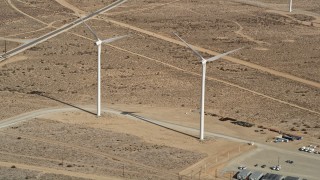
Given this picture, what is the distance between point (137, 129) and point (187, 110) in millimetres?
14602

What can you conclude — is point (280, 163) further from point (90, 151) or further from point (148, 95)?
point (148, 95)

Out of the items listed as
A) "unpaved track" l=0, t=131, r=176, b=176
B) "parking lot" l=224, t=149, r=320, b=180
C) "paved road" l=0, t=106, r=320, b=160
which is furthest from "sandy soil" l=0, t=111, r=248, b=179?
"parking lot" l=224, t=149, r=320, b=180

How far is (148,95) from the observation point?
13400cm

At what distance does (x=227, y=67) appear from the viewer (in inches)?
6171

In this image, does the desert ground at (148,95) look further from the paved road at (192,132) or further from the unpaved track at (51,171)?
the paved road at (192,132)

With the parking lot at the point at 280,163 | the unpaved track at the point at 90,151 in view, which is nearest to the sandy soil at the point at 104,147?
the unpaved track at the point at 90,151

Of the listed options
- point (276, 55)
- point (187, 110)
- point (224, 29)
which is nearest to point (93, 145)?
point (187, 110)

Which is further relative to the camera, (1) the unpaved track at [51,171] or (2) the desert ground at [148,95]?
(2) the desert ground at [148,95]

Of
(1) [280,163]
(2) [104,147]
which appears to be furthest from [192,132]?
(1) [280,163]

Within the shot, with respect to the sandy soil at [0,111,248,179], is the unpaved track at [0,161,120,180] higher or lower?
higher

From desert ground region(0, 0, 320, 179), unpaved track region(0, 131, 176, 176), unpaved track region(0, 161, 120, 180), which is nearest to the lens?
unpaved track region(0, 161, 120, 180)

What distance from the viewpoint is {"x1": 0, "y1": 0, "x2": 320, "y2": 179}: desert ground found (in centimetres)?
9931

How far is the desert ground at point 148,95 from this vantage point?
99.3m

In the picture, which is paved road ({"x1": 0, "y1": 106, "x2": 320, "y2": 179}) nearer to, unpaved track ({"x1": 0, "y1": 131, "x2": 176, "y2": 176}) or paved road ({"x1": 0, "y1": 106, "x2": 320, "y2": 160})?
paved road ({"x1": 0, "y1": 106, "x2": 320, "y2": 160})
